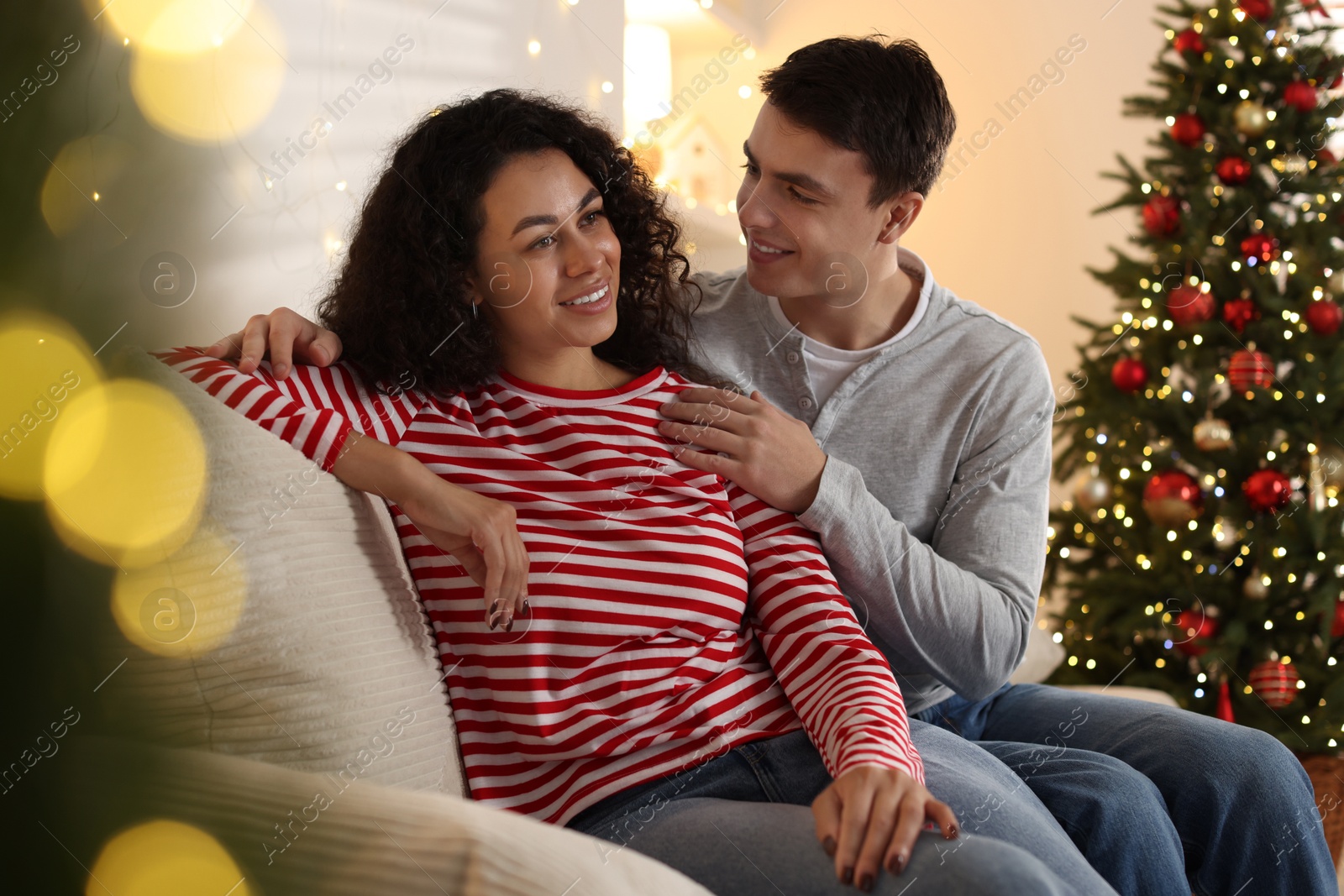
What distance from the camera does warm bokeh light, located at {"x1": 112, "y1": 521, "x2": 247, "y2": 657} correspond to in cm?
80

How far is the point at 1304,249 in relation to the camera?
244 cm

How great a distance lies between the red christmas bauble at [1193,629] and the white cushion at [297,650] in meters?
2.03

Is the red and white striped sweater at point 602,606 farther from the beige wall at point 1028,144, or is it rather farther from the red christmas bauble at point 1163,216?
the beige wall at point 1028,144

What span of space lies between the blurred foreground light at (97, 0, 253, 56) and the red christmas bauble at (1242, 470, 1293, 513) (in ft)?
7.55

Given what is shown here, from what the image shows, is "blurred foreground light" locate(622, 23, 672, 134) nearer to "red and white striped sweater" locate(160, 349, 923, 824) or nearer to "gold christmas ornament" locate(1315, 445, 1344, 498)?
"gold christmas ornament" locate(1315, 445, 1344, 498)

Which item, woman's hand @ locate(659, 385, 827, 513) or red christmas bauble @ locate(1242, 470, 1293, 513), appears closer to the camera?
woman's hand @ locate(659, 385, 827, 513)

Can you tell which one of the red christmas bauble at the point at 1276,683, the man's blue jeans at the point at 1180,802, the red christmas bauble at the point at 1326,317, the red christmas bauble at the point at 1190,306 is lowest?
the red christmas bauble at the point at 1276,683

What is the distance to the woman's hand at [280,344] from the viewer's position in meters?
1.06

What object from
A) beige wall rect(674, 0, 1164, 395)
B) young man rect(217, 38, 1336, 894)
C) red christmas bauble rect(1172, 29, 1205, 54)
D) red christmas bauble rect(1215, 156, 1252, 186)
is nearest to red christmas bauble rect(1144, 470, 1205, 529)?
red christmas bauble rect(1215, 156, 1252, 186)

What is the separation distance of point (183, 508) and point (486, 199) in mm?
480

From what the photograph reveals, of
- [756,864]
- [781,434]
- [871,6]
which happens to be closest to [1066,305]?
[871,6]

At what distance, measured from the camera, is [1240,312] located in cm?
249

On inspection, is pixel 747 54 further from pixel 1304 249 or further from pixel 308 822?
pixel 308 822

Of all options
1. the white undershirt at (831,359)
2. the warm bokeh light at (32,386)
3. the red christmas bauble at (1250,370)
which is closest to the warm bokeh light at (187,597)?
the warm bokeh light at (32,386)
